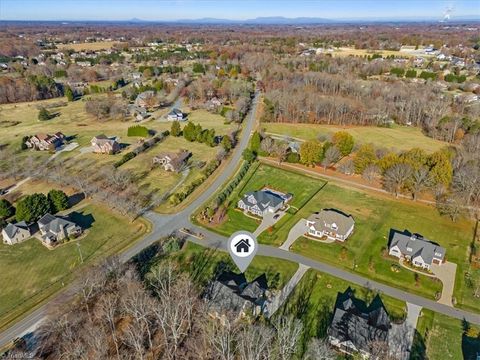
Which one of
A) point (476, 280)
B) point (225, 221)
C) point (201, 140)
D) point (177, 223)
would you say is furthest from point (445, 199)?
point (201, 140)

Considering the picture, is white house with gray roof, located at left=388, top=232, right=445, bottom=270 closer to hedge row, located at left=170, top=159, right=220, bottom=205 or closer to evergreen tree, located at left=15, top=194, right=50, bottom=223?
hedge row, located at left=170, top=159, right=220, bottom=205

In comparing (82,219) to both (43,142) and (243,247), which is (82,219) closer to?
(243,247)

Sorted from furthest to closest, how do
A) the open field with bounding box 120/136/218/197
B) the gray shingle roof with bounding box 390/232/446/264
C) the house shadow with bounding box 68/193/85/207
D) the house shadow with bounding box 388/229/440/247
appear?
the open field with bounding box 120/136/218/197 → the house shadow with bounding box 68/193/85/207 → the house shadow with bounding box 388/229/440/247 → the gray shingle roof with bounding box 390/232/446/264

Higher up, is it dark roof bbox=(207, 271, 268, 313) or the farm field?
dark roof bbox=(207, 271, 268, 313)

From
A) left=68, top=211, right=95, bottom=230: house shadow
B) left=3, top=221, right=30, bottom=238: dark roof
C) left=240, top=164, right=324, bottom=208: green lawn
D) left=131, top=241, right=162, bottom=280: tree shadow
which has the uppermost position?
left=3, top=221, right=30, bottom=238: dark roof

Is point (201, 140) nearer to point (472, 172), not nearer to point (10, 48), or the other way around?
point (472, 172)

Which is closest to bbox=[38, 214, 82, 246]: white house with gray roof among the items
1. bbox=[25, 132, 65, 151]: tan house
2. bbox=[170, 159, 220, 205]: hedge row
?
bbox=[170, 159, 220, 205]: hedge row

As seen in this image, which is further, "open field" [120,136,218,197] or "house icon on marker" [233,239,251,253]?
"open field" [120,136,218,197]

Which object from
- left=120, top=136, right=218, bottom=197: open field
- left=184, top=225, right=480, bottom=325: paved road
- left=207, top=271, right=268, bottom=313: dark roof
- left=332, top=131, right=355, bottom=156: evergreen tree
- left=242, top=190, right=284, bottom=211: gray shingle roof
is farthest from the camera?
left=332, top=131, right=355, bottom=156: evergreen tree
